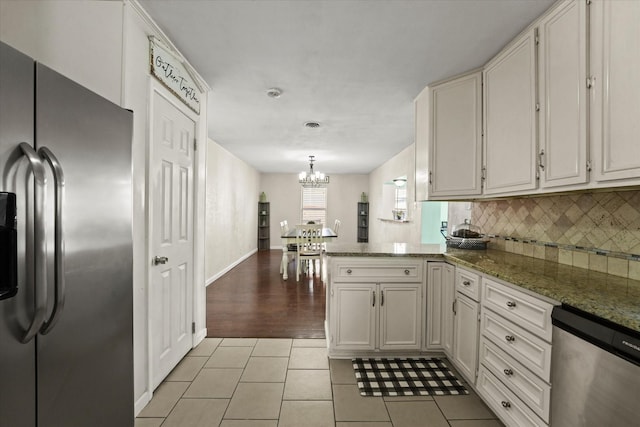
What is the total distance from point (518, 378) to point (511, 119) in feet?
5.46

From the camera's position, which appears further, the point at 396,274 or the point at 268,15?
the point at 396,274

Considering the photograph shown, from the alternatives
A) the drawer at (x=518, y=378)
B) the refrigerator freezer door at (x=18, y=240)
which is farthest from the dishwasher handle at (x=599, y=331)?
the refrigerator freezer door at (x=18, y=240)

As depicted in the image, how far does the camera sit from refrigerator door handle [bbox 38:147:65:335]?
82 cm

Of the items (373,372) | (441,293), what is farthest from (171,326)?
(441,293)

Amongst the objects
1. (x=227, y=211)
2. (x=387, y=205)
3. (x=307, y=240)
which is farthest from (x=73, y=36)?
(x=387, y=205)

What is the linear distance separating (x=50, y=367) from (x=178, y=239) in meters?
1.50

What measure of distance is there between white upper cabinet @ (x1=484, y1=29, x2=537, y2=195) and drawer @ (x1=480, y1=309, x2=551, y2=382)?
0.90 meters

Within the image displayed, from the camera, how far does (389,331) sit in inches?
94.6

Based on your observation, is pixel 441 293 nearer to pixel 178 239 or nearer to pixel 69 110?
pixel 178 239

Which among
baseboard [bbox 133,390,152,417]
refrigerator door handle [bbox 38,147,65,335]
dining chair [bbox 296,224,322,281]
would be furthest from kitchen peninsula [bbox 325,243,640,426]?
dining chair [bbox 296,224,322,281]

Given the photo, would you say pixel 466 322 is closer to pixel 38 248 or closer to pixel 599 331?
pixel 599 331

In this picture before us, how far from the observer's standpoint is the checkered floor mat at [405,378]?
200 centimetres

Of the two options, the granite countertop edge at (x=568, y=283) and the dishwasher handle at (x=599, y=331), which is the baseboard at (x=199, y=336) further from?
the dishwasher handle at (x=599, y=331)

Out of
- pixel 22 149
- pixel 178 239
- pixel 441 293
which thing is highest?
pixel 22 149
